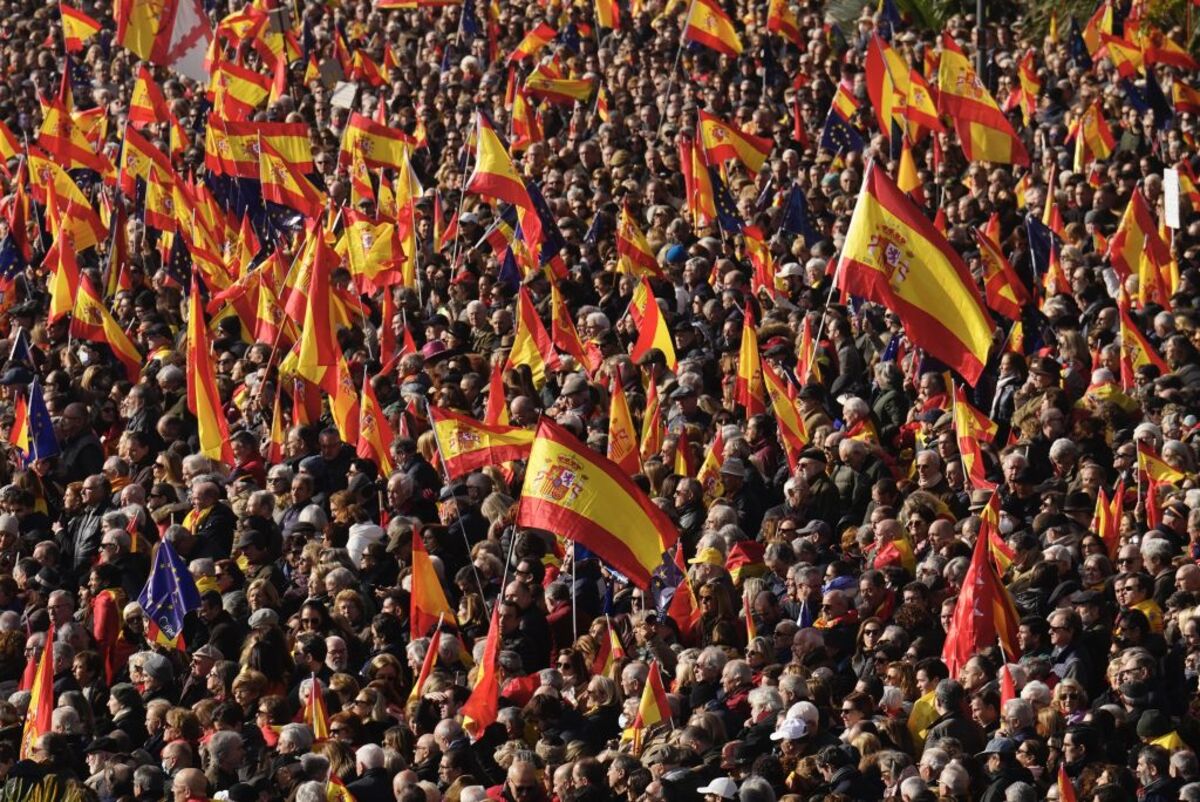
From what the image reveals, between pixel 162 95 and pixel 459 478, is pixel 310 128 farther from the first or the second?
pixel 459 478

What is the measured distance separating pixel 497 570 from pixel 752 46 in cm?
1337

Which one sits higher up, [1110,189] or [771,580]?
[1110,189]

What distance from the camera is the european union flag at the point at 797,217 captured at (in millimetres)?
22875

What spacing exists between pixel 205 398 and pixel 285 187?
5.69 metres

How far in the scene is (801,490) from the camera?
17.0 m

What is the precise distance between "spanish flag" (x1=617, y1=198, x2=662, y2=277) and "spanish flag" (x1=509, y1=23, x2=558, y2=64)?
739 cm

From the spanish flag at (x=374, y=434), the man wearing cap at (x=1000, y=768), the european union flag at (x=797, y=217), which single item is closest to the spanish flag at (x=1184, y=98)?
the european union flag at (x=797, y=217)

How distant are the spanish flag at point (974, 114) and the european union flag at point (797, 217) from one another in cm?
134

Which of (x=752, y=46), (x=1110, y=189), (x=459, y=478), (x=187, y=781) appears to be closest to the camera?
(x=187, y=781)

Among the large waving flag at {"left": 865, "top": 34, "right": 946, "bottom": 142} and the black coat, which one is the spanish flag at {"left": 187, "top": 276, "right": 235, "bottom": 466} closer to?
the black coat

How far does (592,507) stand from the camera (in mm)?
15562

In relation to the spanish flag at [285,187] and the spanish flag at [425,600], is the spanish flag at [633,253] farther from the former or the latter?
the spanish flag at [425,600]

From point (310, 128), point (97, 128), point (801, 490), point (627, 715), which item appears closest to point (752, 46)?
point (310, 128)

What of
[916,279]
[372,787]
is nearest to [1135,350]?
[916,279]
